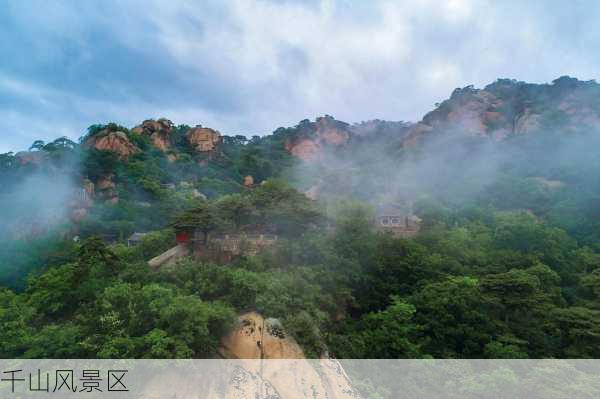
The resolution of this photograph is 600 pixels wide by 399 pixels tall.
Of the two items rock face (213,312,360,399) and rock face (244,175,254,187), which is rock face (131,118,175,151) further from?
rock face (213,312,360,399)

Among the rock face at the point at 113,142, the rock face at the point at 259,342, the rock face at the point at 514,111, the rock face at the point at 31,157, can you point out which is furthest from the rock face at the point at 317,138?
the rock face at the point at 259,342

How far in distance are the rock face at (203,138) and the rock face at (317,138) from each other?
7995 mm

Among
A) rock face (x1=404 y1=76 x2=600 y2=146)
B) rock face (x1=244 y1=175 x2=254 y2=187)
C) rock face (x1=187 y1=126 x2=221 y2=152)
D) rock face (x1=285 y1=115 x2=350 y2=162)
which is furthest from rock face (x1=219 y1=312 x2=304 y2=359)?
rock face (x1=404 y1=76 x2=600 y2=146)

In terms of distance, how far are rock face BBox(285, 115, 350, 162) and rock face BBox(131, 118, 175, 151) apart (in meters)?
12.6

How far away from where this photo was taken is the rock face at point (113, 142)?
27625mm

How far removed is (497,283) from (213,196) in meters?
20.2

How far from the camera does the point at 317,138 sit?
40.1m

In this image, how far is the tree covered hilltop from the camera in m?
7.69

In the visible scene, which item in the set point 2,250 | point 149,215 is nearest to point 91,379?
point 2,250

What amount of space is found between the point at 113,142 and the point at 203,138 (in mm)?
9639

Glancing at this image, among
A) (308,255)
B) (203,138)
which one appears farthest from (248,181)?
(308,255)

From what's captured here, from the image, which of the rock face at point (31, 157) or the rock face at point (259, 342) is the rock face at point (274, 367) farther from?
the rock face at point (31, 157)

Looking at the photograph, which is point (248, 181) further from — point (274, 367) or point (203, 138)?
point (274, 367)

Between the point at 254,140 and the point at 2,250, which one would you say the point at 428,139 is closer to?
the point at 254,140
